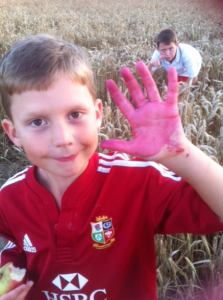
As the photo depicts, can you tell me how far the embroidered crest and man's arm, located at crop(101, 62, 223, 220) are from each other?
0.39m

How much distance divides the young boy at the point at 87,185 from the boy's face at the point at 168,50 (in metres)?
4.07

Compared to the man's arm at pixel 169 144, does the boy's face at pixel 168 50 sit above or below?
below

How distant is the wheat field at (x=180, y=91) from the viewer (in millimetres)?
1802

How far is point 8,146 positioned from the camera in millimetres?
3557

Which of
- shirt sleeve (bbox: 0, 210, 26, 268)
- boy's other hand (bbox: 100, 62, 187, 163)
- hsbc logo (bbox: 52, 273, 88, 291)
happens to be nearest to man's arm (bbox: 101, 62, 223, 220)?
boy's other hand (bbox: 100, 62, 187, 163)

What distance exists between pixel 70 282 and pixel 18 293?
0.69 ft

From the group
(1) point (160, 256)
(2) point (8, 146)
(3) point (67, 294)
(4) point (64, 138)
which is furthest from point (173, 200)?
(2) point (8, 146)

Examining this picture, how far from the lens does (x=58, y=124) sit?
1087 millimetres

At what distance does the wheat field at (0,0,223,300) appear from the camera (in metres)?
1.80

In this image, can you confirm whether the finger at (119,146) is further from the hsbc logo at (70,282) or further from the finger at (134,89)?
the hsbc logo at (70,282)

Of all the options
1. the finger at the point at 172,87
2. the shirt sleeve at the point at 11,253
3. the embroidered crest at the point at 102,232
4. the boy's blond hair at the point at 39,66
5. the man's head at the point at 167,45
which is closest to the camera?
the finger at the point at 172,87

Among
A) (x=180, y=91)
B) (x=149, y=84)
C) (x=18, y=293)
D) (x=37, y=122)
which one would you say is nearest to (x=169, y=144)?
(x=149, y=84)

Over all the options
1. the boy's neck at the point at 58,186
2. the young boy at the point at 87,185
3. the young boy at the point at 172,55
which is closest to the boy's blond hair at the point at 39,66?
the young boy at the point at 87,185

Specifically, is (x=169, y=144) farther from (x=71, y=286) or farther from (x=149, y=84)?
(x=71, y=286)
